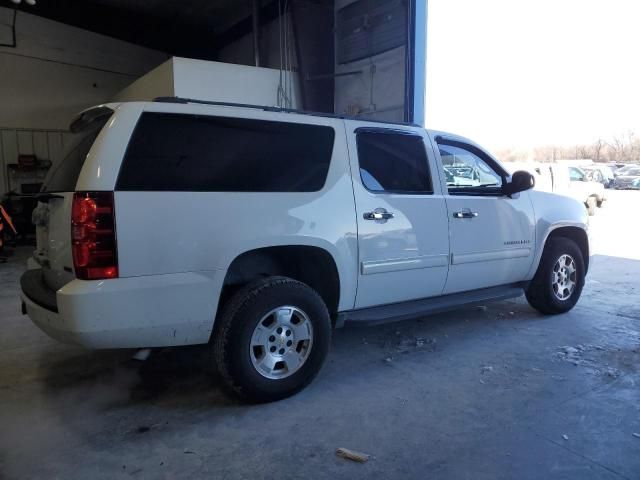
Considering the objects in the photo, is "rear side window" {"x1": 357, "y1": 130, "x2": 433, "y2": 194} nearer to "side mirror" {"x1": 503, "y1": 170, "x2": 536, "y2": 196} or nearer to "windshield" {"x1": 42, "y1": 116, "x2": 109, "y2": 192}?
"side mirror" {"x1": 503, "y1": 170, "x2": 536, "y2": 196}

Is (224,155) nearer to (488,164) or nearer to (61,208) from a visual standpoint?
(61,208)

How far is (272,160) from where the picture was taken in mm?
3209

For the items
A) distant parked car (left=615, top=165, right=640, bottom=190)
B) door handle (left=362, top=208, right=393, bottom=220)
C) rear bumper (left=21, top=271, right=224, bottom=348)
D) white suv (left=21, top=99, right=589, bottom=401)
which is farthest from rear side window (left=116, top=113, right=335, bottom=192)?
distant parked car (left=615, top=165, right=640, bottom=190)


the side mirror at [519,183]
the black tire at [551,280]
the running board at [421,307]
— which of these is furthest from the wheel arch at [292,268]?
the black tire at [551,280]

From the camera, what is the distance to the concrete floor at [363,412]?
2486 millimetres

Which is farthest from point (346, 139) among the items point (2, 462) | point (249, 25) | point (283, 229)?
point (249, 25)

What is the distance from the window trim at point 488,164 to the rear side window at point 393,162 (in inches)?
9.9

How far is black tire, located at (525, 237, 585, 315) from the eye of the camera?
492cm

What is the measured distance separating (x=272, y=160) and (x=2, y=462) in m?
2.26

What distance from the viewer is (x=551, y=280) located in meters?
4.96

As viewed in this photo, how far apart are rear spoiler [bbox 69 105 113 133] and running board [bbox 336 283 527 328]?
206 centimetres

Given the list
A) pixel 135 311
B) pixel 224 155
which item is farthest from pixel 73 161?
pixel 135 311

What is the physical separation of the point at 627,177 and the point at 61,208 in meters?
31.9

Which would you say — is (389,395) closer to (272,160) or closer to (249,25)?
(272,160)
